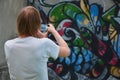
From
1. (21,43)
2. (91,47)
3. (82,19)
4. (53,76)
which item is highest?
(21,43)

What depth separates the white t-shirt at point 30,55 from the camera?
3.11 metres

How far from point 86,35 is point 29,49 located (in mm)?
3552

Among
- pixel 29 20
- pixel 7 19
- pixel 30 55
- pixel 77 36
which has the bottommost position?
pixel 77 36

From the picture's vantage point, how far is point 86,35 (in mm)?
6566

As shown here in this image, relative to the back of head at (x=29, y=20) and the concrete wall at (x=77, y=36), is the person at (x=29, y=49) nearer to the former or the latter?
the back of head at (x=29, y=20)

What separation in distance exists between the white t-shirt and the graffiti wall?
11.0 ft

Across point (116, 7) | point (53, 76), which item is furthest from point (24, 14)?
point (53, 76)

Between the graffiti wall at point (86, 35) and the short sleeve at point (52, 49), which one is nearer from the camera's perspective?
the short sleeve at point (52, 49)

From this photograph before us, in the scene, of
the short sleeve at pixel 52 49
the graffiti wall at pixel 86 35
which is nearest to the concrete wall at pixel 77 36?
the graffiti wall at pixel 86 35

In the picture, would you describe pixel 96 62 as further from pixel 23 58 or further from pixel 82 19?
pixel 23 58

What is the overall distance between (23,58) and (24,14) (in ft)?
1.33

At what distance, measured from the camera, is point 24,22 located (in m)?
3.09

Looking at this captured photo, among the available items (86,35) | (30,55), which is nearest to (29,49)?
(30,55)

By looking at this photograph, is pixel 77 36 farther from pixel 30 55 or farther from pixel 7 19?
pixel 30 55
